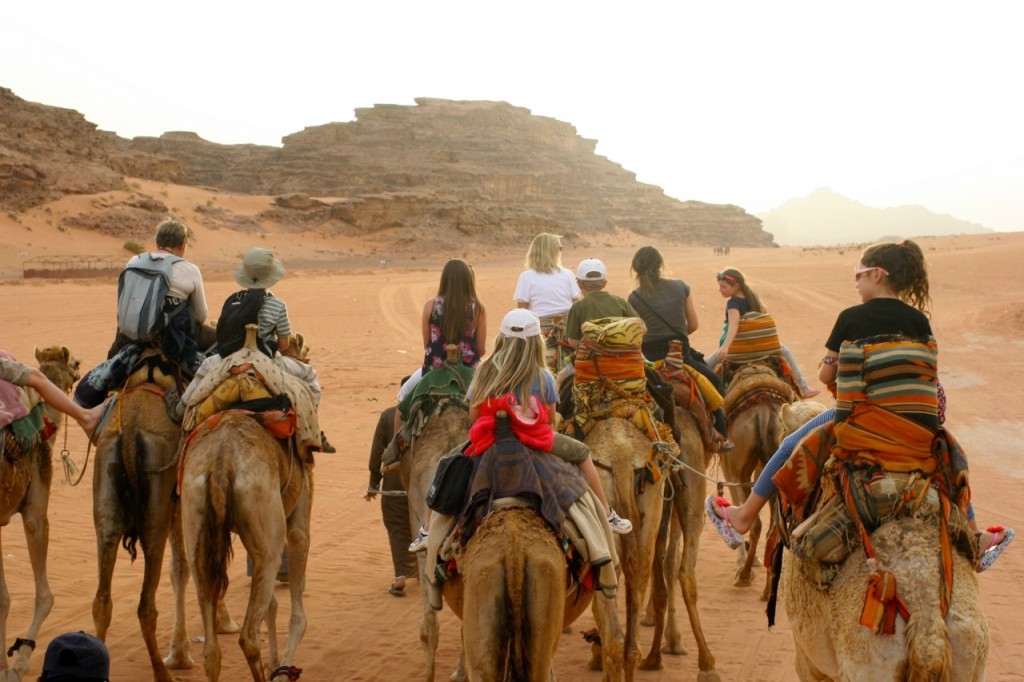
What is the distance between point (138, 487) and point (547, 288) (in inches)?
176

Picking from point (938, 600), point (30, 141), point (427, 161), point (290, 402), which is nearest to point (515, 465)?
point (938, 600)

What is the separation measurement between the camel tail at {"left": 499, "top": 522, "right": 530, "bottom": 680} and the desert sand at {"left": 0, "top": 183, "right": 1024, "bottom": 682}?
318 cm

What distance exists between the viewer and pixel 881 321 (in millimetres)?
4895

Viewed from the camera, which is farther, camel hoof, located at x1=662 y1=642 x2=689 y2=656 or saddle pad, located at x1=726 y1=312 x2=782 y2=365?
saddle pad, located at x1=726 y1=312 x2=782 y2=365

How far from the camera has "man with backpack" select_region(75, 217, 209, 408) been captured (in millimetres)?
7715

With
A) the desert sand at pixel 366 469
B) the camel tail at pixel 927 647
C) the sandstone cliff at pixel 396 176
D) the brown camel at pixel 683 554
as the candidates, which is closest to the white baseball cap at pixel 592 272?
the brown camel at pixel 683 554

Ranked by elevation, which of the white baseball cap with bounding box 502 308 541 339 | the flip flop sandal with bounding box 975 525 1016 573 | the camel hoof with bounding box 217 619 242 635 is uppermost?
the white baseball cap with bounding box 502 308 541 339

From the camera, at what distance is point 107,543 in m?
7.29

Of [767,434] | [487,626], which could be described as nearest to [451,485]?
[487,626]

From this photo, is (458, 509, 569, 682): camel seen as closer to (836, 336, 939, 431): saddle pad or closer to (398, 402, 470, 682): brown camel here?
(836, 336, 939, 431): saddle pad

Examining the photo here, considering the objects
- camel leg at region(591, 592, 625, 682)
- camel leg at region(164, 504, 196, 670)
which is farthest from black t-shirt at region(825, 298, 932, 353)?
camel leg at region(164, 504, 196, 670)

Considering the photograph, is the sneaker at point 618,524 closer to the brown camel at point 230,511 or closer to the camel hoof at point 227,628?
the brown camel at point 230,511

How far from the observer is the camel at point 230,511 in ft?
21.9

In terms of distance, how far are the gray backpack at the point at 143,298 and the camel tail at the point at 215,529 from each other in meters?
1.57
